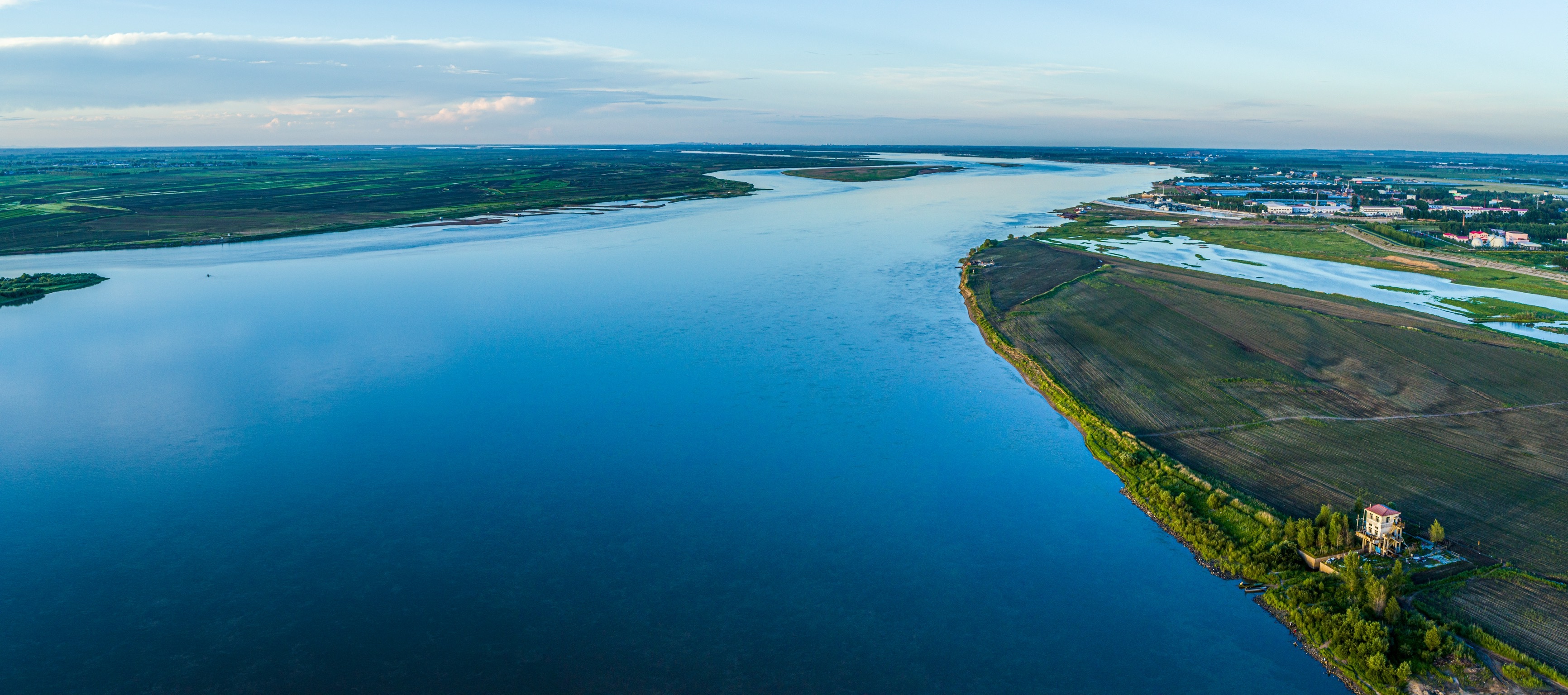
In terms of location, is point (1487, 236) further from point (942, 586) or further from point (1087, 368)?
point (942, 586)

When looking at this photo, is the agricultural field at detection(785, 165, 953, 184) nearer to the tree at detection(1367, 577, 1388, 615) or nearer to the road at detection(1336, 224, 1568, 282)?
the road at detection(1336, 224, 1568, 282)

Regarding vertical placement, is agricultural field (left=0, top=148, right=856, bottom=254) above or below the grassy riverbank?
above

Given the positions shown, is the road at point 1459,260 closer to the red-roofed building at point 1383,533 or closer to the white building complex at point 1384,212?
the white building complex at point 1384,212

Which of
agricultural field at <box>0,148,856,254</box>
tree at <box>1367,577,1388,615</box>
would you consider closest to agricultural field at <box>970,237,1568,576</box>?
tree at <box>1367,577,1388,615</box>

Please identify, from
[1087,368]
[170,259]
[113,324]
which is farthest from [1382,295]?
[170,259]

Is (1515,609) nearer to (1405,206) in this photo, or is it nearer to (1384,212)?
(1384,212)
